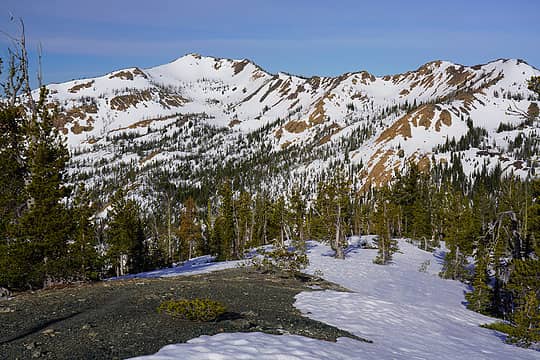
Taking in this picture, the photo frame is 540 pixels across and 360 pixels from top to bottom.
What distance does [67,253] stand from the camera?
18438 millimetres

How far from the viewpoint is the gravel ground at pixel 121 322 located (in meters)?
8.11

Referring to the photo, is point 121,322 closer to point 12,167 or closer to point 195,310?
point 195,310

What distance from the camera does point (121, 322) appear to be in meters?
10.3

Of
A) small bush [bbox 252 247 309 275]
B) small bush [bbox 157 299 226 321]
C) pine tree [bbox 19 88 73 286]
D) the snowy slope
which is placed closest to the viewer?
the snowy slope

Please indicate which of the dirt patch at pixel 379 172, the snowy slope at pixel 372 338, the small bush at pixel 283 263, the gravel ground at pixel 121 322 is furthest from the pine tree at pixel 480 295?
the dirt patch at pixel 379 172

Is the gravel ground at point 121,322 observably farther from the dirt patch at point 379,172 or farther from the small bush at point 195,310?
the dirt patch at point 379,172

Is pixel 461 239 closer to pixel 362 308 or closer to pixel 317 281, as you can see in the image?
pixel 317 281

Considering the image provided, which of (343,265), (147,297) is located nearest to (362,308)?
(147,297)

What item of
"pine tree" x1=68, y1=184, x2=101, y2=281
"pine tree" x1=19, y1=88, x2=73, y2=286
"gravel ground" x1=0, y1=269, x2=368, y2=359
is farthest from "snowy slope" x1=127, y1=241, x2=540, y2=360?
"pine tree" x1=19, y1=88, x2=73, y2=286

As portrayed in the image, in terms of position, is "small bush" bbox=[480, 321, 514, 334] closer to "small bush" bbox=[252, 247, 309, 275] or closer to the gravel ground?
the gravel ground

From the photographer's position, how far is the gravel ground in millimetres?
8109

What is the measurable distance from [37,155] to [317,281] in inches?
673

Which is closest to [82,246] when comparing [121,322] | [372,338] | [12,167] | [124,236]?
[12,167]

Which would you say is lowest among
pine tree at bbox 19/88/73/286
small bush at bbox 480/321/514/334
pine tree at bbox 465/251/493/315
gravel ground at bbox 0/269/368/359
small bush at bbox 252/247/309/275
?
pine tree at bbox 465/251/493/315
